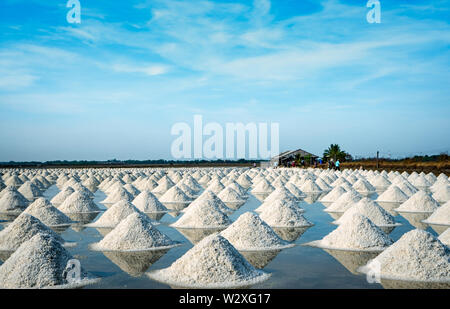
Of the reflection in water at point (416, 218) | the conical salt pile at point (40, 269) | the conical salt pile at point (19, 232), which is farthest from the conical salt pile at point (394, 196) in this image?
the conical salt pile at point (40, 269)

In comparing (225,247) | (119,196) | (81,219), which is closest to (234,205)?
(119,196)

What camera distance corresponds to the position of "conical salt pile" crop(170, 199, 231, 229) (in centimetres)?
1010

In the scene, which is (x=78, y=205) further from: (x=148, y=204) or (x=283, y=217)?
(x=283, y=217)

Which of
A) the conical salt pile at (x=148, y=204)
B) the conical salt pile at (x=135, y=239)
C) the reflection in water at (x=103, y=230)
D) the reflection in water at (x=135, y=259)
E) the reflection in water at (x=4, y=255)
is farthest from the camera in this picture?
the conical salt pile at (x=148, y=204)

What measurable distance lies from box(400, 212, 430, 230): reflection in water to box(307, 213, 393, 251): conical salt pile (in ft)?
8.30

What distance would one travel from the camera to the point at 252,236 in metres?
7.83

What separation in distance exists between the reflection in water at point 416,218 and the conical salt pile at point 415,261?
3.96 metres

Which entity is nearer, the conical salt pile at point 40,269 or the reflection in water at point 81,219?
the conical salt pile at point 40,269

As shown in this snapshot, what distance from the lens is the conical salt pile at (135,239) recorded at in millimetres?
7734

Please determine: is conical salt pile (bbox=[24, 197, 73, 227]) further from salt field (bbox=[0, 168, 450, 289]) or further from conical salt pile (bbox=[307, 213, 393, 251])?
conical salt pile (bbox=[307, 213, 393, 251])

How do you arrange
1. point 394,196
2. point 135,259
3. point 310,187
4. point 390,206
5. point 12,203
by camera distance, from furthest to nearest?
point 310,187 < point 394,196 < point 12,203 < point 390,206 < point 135,259

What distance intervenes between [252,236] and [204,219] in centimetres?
253

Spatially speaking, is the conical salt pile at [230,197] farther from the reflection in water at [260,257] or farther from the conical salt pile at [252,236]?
the reflection in water at [260,257]
